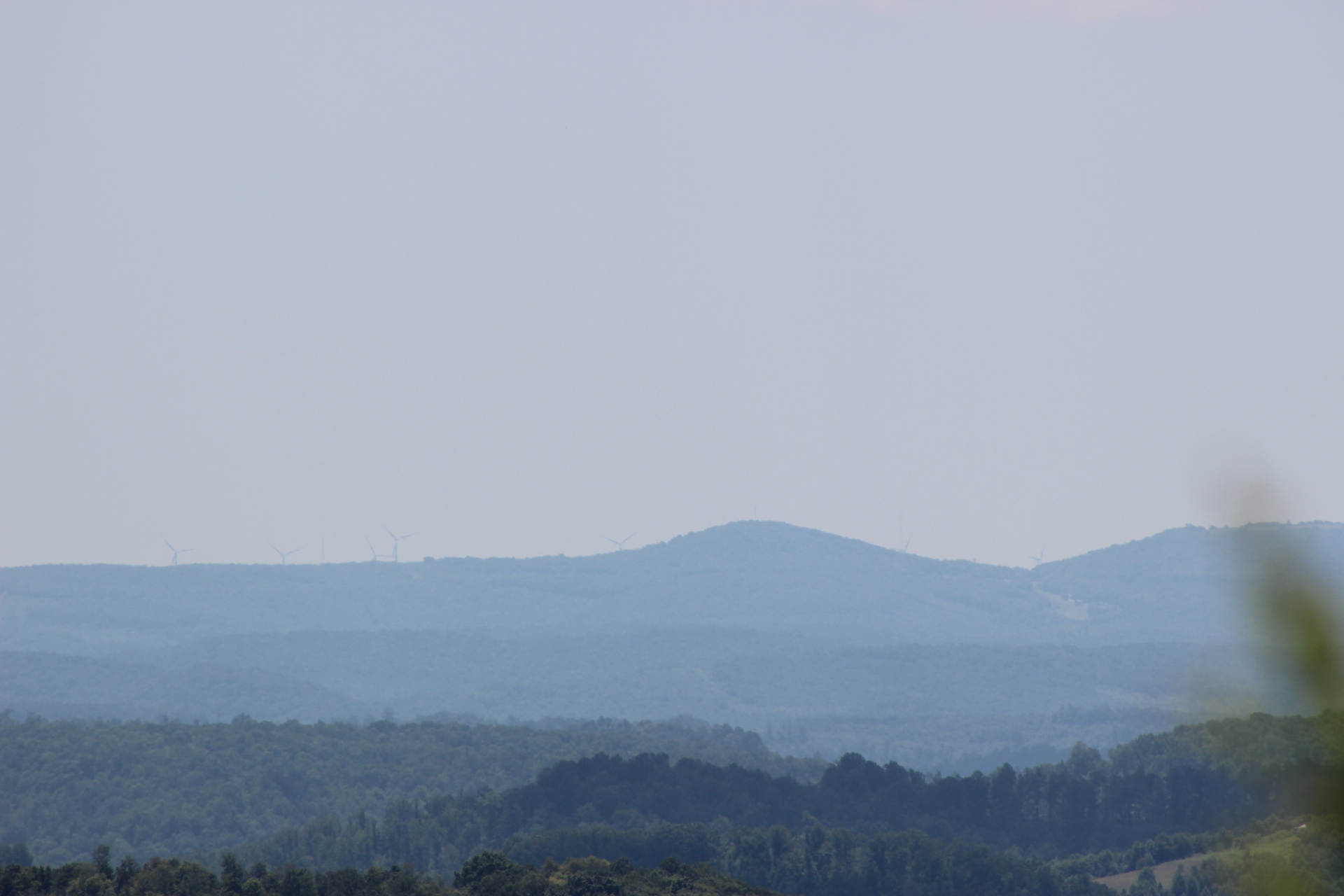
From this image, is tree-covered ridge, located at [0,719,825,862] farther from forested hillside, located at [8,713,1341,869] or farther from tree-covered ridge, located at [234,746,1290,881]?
tree-covered ridge, located at [234,746,1290,881]

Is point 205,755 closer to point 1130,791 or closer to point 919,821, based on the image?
point 919,821

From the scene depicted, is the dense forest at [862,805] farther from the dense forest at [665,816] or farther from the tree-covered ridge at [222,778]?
the tree-covered ridge at [222,778]

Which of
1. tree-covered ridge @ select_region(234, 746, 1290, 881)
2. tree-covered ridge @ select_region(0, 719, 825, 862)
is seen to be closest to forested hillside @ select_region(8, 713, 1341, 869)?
tree-covered ridge @ select_region(234, 746, 1290, 881)

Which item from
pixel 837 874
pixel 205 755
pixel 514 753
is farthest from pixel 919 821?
pixel 205 755

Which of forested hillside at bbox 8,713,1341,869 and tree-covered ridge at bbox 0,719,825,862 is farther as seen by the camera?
tree-covered ridge at bbox 0,719,825,862

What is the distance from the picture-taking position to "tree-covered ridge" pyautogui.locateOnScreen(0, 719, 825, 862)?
560 feet

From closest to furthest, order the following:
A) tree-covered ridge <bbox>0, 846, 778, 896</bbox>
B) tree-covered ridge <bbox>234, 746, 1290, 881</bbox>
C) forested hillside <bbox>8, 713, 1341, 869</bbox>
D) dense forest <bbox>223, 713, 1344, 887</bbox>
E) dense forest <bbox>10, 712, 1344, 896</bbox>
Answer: tree-covered ridge <bbox>0, 846, 778, 896</bbox> → dense forest <bbox>10, 712, 1344, 896</bbox> → dense forest <bbox>223, 713, 1344, 887</bbox> → forested hillside <bbox>8, 713, 1341, 869</bbox> → tree-covered ridge <bbox>234, 746, 1290, 881</bbox>

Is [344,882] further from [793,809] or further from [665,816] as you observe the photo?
[793,809]

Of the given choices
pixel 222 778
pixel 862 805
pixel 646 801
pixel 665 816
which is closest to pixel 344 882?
pixel 665 816

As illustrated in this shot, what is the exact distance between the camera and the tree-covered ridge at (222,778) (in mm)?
170625

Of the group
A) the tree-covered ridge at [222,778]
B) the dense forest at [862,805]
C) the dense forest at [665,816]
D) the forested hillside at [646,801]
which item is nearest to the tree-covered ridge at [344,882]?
the dense forest at [665,816]

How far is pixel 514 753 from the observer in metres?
190

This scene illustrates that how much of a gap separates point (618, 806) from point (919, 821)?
81.7 feet

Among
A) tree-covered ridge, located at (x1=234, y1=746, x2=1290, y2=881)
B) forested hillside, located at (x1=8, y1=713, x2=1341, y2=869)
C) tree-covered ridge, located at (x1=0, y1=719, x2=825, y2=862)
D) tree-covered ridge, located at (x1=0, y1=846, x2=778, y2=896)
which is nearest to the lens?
tree-covered ridge, located at (x1=0, y1=846, x2=778, y2=896)
